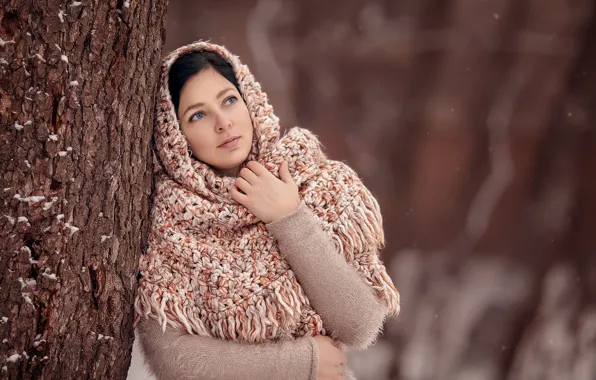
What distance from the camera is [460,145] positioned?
3.57 metres

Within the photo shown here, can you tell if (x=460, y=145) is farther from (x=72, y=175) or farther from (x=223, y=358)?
(x=72, y=175)

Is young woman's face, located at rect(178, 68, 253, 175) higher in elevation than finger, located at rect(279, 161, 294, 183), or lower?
higher

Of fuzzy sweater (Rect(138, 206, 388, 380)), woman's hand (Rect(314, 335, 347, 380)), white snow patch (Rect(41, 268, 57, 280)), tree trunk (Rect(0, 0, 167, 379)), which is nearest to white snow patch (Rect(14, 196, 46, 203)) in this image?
tree trunk (Rect(0, 0, 167, 379))

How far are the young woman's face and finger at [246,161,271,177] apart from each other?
0.09ft

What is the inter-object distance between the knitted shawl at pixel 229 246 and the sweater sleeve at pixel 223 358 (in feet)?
0.10

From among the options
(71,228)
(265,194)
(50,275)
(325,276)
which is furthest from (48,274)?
(325,276)

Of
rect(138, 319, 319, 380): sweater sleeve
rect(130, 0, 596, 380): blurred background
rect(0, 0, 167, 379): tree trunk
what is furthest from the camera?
rect(130, 0, 596, 380): blurred background

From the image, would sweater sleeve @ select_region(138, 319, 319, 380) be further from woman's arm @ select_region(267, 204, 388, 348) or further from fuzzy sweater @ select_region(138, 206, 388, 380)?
woman's arm @ select_region(267, 204, 388, 348)

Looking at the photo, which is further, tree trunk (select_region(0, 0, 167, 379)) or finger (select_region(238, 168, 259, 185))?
finger (select_region(238, 168, 259, 185))

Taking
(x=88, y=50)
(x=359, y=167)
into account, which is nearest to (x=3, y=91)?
(x=88, y=50)

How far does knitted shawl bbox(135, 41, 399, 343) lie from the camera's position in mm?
1528

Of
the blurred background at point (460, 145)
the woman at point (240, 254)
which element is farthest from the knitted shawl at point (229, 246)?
the blurred background at point (460, 145)

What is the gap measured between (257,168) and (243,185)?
0.20 ft

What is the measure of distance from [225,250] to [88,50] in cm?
58
